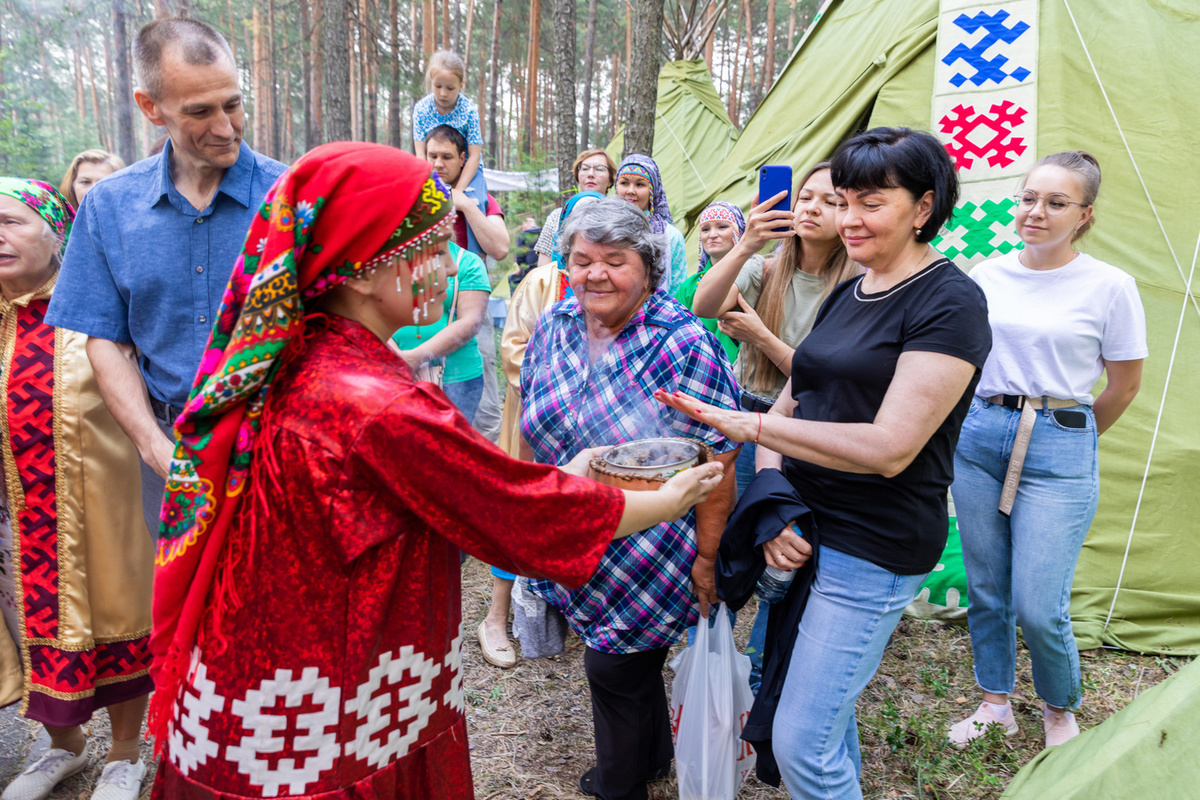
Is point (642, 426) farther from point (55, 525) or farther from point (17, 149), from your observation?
point (17, 149)

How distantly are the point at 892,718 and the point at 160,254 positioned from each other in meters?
3.15

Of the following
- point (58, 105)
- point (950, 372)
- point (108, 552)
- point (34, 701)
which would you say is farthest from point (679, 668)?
point (58, 105)

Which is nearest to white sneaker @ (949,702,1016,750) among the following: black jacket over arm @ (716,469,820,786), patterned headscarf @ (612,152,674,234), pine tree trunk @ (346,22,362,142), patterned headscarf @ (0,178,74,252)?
black jacket over arm @ (716,469,820,786)

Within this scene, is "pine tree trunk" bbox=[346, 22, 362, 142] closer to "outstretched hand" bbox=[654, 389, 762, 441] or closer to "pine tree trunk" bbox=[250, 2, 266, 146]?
"pine tree trunk" bbox=[250, 2, 266, 146]

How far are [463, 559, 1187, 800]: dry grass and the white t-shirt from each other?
1402mm

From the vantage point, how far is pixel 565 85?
891 centimetres

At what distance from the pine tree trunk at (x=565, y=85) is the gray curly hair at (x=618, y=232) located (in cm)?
621

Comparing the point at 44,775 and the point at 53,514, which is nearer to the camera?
the point at 53,514

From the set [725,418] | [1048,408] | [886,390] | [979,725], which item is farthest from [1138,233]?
[725,418]

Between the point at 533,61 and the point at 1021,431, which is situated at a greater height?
the point at 533,61

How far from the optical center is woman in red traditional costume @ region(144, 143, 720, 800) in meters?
1.28

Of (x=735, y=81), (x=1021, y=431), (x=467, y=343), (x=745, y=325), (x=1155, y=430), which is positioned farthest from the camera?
(x=735, y=81)

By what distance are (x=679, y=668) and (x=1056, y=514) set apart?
56.0 inches

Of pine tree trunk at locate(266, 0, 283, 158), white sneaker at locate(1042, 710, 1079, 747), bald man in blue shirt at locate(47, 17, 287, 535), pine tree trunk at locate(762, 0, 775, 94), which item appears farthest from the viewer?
pine tree trunk at locate(266, 0, 283, 158)
